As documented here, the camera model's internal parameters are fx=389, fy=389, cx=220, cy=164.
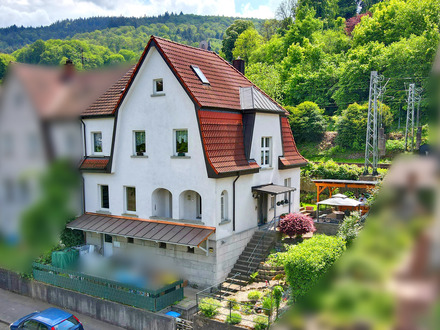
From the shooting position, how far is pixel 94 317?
1733cm

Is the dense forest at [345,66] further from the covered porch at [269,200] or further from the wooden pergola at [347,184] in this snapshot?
the covered porch at [269,200]

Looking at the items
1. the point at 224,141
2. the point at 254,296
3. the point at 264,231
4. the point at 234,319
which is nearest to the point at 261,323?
the point at 234,319

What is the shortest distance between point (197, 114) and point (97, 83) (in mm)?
15939

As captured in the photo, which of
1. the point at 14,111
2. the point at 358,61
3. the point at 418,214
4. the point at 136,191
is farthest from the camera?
the point at 358,61

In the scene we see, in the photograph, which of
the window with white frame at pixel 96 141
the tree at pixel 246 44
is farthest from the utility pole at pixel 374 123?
the tree at pixel 246 44

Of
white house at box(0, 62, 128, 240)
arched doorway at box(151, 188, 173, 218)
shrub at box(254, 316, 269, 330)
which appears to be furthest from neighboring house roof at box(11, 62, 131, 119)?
A: arched doorway at box(151, 188, 173, 218)

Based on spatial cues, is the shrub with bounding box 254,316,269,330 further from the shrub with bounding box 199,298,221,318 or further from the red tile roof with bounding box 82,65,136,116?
the red tile roof with bounding box 82,65,136,116

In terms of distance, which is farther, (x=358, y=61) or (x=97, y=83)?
(x=358, y=61)

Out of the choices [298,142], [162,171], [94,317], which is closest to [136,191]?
[162,171]

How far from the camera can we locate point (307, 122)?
4559cm

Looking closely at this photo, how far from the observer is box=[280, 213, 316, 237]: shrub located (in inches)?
778

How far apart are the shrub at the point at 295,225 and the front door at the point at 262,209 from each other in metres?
1.92

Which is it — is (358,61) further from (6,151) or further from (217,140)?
(6,151)

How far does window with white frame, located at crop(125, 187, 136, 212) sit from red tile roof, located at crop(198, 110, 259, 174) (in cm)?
502
